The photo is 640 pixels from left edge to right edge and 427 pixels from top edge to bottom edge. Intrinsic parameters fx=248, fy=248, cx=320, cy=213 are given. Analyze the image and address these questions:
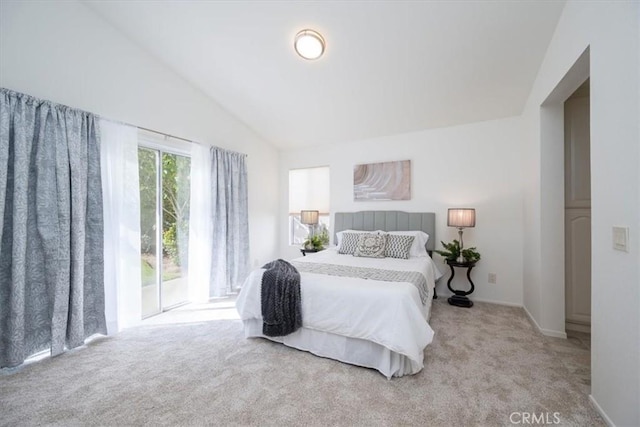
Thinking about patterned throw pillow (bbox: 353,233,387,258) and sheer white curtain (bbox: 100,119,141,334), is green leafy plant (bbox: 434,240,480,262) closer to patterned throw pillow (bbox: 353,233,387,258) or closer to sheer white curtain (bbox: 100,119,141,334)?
patterned throw pillow (bbox: 353,233,387,258)

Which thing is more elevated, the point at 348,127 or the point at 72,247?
the point at 348,127

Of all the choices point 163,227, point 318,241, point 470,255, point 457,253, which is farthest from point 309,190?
point 470,255

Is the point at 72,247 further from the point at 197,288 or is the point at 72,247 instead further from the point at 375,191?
the point at 375,191

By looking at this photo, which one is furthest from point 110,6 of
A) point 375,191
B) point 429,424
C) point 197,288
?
point 429,424

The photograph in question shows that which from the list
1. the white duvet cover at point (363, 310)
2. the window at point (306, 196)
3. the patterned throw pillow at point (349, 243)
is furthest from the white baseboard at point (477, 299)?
the window at point (306, 196)

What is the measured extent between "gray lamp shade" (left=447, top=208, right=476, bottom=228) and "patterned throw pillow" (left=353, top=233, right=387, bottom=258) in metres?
0.90

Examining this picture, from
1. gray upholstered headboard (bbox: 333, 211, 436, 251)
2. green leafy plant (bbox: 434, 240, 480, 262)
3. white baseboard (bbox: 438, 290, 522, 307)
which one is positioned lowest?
white baseboard (bbox: 438, 290, 522, 307)

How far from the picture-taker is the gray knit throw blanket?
2.16 m

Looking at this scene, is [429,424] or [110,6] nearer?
[429,424]

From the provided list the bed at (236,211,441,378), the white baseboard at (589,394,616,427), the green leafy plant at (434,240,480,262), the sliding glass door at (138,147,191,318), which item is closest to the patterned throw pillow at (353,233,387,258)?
the bed at (236,211,441,378)

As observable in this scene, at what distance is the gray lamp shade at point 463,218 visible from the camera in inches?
125

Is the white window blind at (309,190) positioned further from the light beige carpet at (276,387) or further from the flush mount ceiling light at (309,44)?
the light beige carpet at (276,387)

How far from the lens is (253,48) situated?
2680 mm

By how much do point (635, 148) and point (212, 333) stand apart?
11.1 feet
